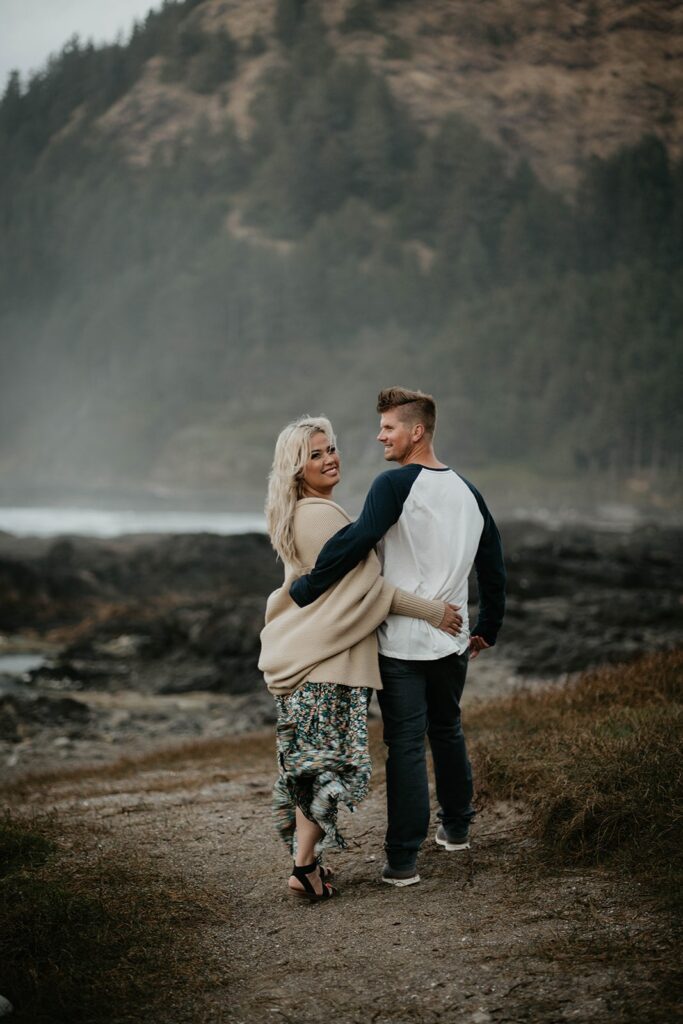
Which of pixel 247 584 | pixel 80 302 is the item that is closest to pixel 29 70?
pixel 80 302

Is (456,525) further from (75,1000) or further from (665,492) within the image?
(665,492)

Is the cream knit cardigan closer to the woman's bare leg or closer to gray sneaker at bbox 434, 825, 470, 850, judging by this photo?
the woman's bare leg

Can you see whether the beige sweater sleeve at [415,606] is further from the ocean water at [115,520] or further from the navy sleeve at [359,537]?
the ocean water at [115,520]

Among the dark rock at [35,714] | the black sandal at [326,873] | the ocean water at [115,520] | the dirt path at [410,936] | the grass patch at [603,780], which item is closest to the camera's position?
the dirt path at [410,936]

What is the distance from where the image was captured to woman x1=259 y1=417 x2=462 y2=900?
4.84m

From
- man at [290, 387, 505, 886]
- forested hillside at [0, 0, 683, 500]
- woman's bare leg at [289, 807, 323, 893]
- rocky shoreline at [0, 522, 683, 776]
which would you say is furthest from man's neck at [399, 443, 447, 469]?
forested hillside at [0, 0, 683, 500]

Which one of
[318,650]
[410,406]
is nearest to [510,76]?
[410,406]

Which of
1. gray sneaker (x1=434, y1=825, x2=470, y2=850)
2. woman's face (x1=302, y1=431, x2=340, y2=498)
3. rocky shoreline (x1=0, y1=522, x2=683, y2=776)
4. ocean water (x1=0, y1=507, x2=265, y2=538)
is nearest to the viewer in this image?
woman's face (x1=302, y1=431, x2=340, y2=498)

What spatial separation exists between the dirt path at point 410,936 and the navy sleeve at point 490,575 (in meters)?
1.18

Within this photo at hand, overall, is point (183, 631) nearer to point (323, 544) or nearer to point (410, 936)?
point (323, 544)

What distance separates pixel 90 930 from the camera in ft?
15.4

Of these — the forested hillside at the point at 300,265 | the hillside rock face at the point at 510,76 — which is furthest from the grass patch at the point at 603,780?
the hillside rock face at the point at 510,76

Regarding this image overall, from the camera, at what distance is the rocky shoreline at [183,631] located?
15352 millimetres

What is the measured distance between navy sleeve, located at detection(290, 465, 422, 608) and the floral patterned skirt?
45cm
